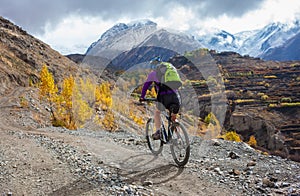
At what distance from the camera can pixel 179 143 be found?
9.67 meters

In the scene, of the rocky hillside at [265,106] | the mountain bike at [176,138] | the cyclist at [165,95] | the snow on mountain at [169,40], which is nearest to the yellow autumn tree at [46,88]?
the snow on mountain at [169,40]

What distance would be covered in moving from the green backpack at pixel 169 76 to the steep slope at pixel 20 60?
46291 millimetres

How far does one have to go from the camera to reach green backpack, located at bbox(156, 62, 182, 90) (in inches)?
370

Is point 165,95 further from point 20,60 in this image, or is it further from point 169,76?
point 20,60

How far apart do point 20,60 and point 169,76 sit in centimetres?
7575

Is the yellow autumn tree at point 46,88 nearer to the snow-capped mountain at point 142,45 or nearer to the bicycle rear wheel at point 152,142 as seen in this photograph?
the snow-capped mountain at point 142,45

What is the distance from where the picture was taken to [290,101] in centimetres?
13125

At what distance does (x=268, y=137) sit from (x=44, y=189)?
279 feet

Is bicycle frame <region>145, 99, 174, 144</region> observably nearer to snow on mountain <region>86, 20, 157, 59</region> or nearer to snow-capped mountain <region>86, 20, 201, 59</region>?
snow-capped mountain <region>86, 20, 201, 59</region>

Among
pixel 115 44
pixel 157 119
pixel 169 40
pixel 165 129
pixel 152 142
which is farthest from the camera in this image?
pixel 115 44

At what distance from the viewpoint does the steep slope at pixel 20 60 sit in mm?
59406

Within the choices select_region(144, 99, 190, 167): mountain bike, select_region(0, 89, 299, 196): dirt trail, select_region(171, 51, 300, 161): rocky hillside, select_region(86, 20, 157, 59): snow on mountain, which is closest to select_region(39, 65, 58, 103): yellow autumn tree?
select_region(86, 20, 157, 59): snow on mountain

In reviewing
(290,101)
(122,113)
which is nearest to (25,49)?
(122,113)

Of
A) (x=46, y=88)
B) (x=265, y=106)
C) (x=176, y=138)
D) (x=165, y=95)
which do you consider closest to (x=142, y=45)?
(x=46, y=88)
